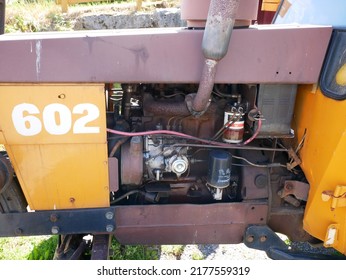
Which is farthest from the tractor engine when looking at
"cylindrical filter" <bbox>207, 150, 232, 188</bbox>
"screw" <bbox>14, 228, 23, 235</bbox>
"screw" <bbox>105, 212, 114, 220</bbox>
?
"screw" <bbox>14, 228, 23, 235</bbox>

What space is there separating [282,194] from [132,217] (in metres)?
0.86

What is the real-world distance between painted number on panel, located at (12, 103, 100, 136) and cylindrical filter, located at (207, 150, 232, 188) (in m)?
0.63

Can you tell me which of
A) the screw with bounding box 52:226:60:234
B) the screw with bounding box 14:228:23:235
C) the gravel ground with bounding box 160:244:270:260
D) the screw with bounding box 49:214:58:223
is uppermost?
the screw with bounding box 49:214:58:223

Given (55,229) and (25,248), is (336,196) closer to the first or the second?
(55,229)

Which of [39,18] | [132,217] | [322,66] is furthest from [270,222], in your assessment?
[39,18]

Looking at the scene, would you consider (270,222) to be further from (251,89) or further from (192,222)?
(251,89)

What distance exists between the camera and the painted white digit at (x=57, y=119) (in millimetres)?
1607

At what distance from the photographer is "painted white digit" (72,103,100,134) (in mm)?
1625

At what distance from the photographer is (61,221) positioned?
72.8 inches

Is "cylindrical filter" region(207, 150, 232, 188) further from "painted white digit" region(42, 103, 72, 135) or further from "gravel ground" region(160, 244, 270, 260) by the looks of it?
"gravel ground" region(160, 244, 270, 260)

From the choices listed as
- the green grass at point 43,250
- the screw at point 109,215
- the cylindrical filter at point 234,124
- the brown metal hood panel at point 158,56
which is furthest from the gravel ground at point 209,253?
the brown metal hood panel at point 158,56

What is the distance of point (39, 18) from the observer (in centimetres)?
933

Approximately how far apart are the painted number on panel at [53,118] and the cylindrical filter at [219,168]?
0.63 meters

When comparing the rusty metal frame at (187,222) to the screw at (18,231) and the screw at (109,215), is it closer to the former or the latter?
the screw at (109,215)
